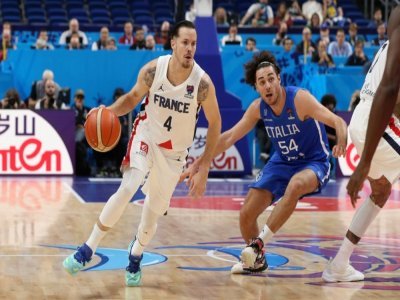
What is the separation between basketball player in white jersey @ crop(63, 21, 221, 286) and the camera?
674cm

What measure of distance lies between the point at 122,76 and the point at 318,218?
634 centimetres

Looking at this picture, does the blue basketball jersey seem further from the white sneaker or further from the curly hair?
the white sneaker

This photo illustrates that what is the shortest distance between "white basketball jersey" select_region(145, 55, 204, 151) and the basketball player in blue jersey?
706 millimetres

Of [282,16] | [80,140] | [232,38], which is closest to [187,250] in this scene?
[80,140]

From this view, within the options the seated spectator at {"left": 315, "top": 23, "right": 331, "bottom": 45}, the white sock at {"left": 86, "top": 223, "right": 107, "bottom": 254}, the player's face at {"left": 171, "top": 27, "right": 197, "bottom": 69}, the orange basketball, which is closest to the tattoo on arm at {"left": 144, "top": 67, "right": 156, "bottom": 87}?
the player's face at {"left": 171, "top": 27, "right": 197, "bottom": 69}

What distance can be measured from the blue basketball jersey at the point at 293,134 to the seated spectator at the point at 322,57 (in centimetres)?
912

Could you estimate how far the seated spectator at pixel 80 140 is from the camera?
15.3m

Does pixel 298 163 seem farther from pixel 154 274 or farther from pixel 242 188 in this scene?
pixel 242 188

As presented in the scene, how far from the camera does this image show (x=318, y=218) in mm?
10781

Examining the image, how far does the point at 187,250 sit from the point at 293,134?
1.55 m

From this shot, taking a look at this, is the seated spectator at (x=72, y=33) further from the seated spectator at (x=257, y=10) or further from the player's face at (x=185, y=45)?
the player's face at (x=185, y=45)

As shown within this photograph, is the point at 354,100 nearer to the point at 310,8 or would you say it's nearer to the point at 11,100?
the point at 11,100

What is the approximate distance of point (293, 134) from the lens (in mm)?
7461

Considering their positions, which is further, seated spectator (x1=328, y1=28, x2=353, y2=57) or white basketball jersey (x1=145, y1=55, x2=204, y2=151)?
seated spectator (x1=328, y1=28, x2=353, y2=57)
